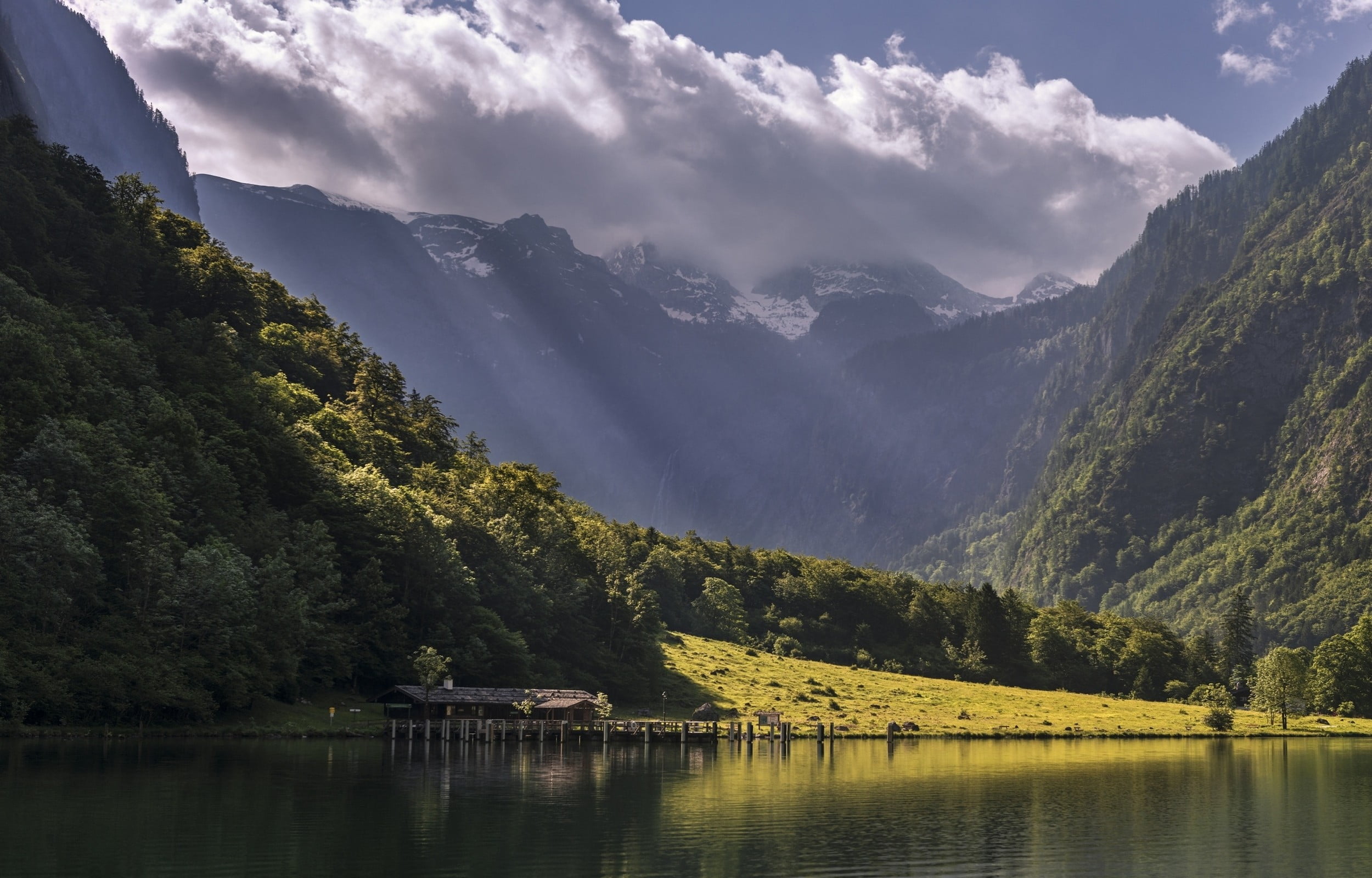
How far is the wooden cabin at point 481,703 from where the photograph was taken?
108 m

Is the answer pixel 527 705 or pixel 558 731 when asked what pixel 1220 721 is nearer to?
pixel 558 731

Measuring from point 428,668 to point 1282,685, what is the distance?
413 feet

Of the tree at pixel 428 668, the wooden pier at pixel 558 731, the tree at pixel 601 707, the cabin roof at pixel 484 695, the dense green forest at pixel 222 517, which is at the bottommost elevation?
the wooden pier at pixel 558 731

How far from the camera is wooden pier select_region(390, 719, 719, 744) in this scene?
105625 millimetres

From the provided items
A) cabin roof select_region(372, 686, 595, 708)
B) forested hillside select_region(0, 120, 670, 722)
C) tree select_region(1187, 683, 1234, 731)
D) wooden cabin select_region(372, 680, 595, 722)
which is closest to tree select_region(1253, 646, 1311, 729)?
tree select_region(1187, 683, 1234, 731)

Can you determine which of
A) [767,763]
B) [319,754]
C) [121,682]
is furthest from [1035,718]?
[121,682]

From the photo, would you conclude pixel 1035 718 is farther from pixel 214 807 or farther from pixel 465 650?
pixel 214 807

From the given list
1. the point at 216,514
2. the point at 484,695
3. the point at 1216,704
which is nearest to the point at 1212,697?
the point at 1216,704

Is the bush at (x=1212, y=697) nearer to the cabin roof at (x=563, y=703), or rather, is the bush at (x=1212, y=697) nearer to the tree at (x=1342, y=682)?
the tree at (x=1342, y=682)

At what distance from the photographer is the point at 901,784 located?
71750 mm

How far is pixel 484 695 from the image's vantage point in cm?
11119

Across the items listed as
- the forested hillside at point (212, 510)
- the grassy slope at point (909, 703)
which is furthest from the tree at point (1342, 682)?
the forested hillside at point (212, 510)

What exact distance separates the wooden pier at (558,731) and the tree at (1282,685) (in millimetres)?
93827

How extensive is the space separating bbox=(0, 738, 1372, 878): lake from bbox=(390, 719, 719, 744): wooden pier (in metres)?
15.7
